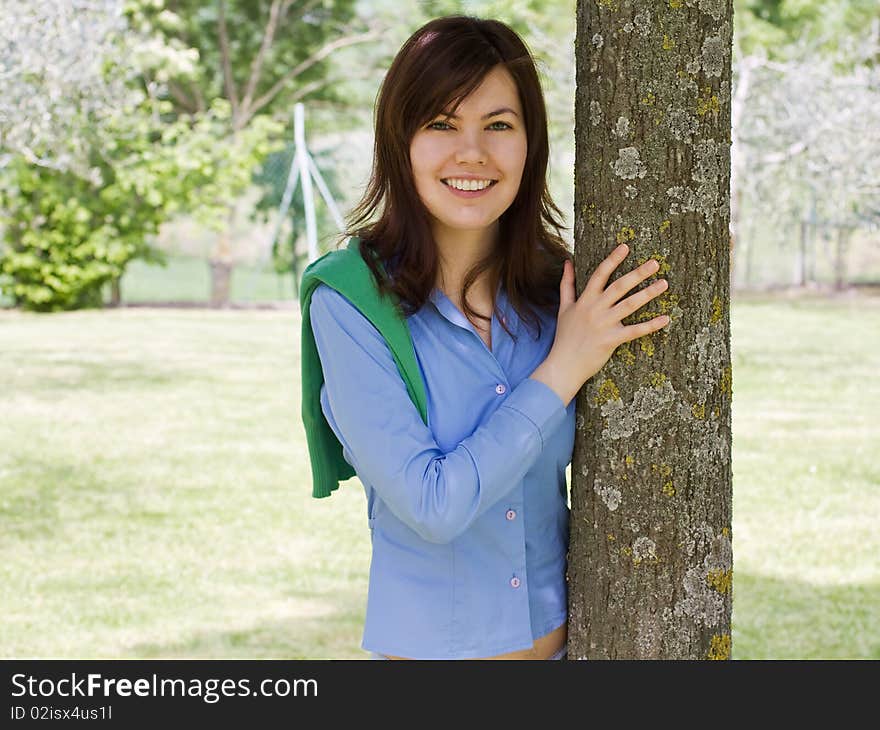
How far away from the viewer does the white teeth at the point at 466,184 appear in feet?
6.40

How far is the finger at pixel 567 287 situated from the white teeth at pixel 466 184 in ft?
0.61

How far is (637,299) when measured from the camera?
1.87 m

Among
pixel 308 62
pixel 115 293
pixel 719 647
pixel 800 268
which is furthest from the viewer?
pixel 308 62

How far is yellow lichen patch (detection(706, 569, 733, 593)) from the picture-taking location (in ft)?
6.39

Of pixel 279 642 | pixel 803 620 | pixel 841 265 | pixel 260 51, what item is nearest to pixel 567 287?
pixel 279 642

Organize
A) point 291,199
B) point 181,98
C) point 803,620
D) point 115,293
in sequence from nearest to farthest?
point 803,620, point 115,293, point 291,199, point 181,98

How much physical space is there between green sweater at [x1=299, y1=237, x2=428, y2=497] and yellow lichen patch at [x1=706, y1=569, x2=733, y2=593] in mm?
503

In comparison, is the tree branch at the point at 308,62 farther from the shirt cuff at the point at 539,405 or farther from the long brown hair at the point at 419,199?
the shirt cuff at the point at 539,405

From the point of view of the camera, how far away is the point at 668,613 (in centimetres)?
194

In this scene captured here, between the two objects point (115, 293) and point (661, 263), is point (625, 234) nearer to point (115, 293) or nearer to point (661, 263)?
point (661, 263)

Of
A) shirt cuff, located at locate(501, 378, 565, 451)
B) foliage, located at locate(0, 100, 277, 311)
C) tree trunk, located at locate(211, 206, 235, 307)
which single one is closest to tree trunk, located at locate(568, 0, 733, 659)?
shirt cuff, located at locate(501, 378, 565, 451)

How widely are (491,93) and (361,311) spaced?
39 cm

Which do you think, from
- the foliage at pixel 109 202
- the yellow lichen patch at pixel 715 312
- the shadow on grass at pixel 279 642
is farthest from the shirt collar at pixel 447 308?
the foliage at pixel 109 202
